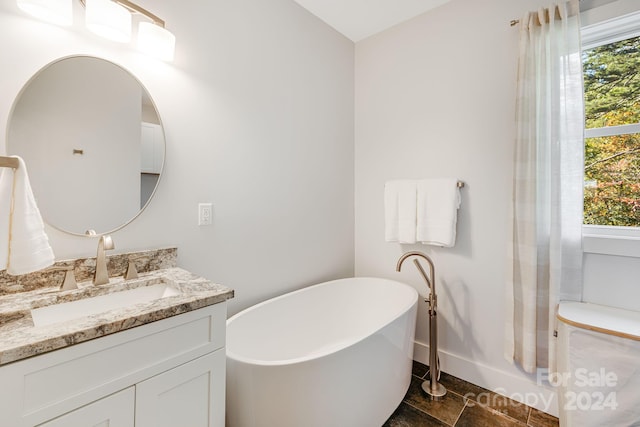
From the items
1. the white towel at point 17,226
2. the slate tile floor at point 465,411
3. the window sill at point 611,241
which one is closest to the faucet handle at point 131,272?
the white towel at point 17,226

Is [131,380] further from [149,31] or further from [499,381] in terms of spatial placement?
[499,381]

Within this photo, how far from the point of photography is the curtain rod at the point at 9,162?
0.80 metres

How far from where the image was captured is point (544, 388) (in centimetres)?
168

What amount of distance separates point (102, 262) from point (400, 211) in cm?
182

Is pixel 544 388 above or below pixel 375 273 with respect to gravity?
below

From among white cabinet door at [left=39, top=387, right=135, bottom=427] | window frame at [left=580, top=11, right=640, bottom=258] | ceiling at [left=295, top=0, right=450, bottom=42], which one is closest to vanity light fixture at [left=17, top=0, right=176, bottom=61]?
ceiling at [left=295, top=0, right=450, bottom=42]

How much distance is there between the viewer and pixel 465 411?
1684 mm

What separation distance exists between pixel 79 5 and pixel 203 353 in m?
1.45

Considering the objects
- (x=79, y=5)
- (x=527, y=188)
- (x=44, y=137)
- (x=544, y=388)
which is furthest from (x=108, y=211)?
(x=544, y=388)

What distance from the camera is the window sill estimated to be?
1.43m

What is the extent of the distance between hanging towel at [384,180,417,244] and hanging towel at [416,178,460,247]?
4 cm

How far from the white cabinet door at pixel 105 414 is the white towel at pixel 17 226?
396 millimetres

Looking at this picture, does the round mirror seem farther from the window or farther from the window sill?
the window

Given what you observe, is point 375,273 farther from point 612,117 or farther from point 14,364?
point 14,364
